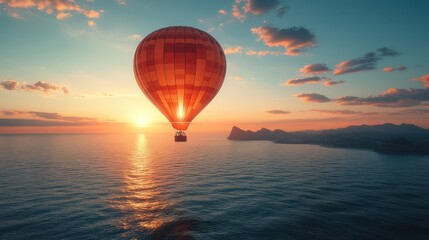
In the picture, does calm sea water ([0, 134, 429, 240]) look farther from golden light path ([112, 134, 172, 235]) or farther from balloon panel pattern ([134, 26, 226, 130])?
balloon panel pattern ([134, 26, 226, 130])

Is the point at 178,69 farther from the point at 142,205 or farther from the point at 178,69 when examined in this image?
the point at 142,205

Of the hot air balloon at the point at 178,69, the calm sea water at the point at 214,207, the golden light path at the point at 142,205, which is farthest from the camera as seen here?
the golden light path at the point at 142,205

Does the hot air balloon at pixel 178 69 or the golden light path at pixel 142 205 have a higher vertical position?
the hot air balloon at pixel 178 69

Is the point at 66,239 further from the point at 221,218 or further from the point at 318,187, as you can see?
the point at 318,187

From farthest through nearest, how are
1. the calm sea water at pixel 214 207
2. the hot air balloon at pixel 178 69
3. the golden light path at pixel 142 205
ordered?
the golden light path at pixel 142 205 < the calm sea water at pixel 214 207 < the hot air balloon at pixel 178 69

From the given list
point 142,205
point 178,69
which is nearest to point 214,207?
point 142,205

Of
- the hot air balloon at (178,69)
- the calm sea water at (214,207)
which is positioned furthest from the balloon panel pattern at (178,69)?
the calm sea water at (214,207)

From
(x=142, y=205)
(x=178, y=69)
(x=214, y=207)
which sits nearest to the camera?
(x=178, y=69)

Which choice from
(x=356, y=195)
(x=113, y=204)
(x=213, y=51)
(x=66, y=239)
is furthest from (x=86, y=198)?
(x=356, y=195)

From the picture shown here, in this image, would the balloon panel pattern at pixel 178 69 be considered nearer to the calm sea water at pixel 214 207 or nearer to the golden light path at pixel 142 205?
the golden light path at pixel 142 205
